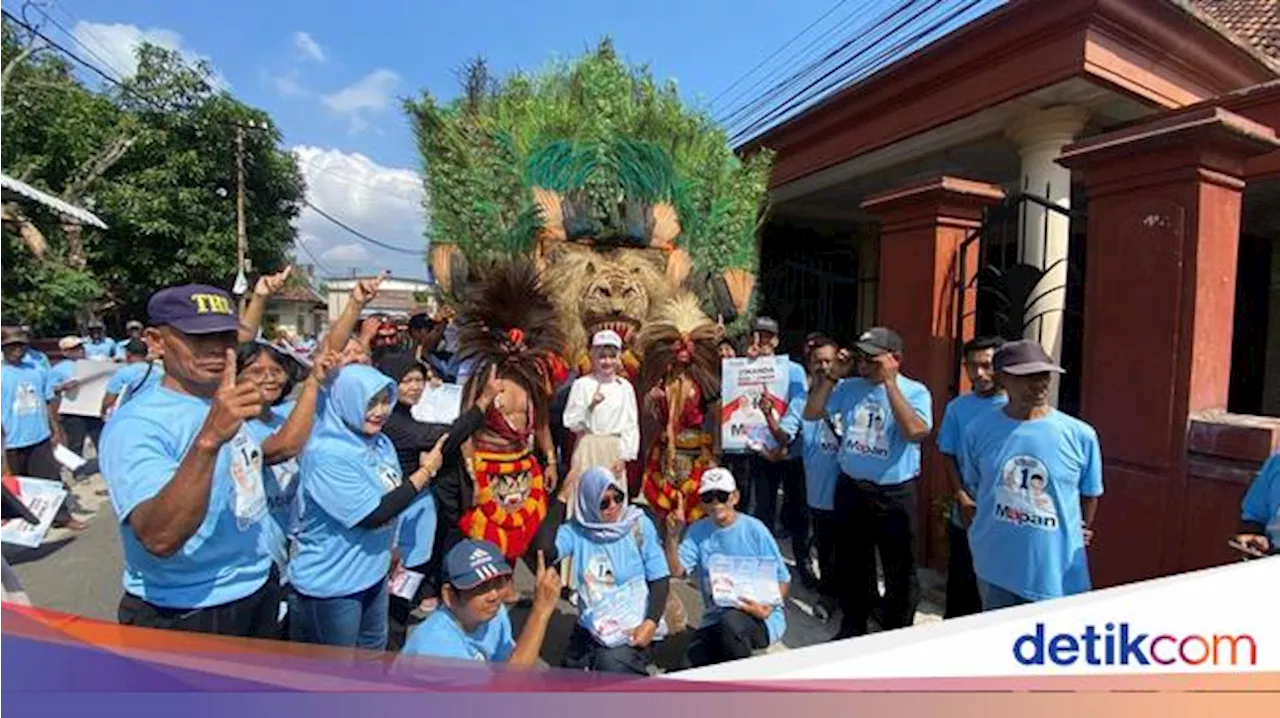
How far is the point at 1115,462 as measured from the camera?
3.06 metres

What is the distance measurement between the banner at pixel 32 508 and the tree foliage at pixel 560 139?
3192 mm

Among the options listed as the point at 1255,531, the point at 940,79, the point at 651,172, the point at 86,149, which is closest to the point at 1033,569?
the point at 1255,531

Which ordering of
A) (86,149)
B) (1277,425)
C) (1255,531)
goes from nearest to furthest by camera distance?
1. (1255,531)
2. (1277,425)
3. (86,149)

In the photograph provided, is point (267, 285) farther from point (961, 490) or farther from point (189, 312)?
point (961, 490)

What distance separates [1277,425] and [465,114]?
5.69 m

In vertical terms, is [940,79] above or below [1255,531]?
above

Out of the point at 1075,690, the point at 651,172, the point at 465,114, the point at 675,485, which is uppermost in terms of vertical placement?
the point at 465,114

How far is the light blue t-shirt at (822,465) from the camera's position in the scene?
147 inches

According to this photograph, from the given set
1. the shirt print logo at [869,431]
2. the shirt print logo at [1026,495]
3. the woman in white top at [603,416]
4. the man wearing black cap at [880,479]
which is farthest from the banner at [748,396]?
the shirt print logo at [1026,495]

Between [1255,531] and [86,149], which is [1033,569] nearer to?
[1255,531]

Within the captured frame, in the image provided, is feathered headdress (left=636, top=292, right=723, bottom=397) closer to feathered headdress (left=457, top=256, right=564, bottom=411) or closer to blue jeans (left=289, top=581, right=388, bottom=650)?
feathered headdress (left=457, top=256, right=564, bottom=411)

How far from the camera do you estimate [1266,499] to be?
2160mm

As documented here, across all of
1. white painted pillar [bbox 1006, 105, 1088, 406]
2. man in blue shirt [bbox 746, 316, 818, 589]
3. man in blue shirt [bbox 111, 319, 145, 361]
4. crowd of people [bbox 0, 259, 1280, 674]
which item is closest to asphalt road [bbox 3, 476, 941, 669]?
crowd of people [bbox 0, 259, 1280, 674]

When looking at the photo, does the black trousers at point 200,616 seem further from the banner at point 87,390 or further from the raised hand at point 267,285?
the banner at point 87,390
